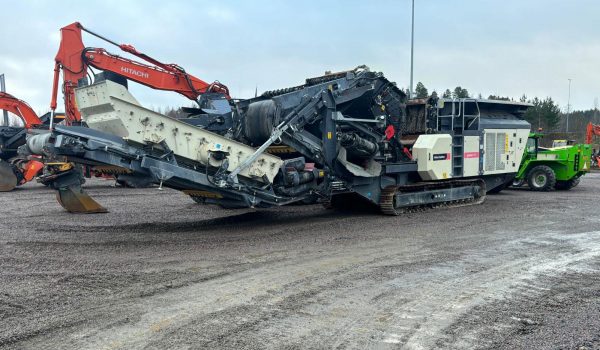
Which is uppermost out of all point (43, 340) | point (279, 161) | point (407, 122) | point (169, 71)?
point (169, 71)

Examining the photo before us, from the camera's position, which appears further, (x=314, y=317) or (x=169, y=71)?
(x=169, y=71)

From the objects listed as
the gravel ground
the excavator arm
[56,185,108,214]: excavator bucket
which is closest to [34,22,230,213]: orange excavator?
the excavator arm

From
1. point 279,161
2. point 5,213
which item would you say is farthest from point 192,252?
point 5,213

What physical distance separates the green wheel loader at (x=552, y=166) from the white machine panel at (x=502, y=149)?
13.4ft

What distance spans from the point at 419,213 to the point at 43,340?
27.3ft

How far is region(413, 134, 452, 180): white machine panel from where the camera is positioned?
36.0ft

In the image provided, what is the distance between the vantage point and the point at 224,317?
14.1 feet

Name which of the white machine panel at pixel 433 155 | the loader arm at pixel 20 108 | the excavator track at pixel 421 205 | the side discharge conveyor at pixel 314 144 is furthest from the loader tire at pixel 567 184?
the loader arm at pixel 20 108

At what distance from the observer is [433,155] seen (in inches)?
434

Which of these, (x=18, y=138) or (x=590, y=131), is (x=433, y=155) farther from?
(x=590, y=131)

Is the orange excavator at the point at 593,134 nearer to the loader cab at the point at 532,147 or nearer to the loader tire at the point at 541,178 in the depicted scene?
the loader tire at the point at 541,178

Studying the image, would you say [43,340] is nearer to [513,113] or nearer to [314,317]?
[314,317]

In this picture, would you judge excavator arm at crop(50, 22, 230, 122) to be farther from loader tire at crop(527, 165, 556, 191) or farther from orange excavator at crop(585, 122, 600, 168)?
orange excavator at crop(585, 122, 600, 168)

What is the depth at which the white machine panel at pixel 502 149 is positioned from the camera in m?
12.3
